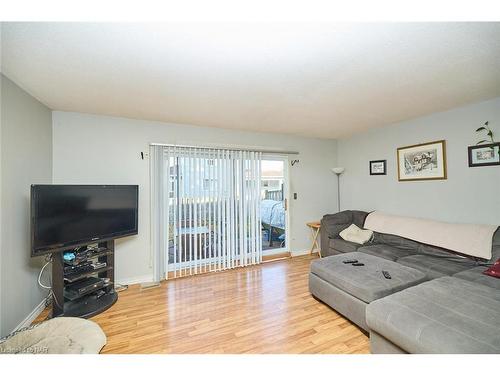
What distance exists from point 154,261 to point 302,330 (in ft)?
7.19

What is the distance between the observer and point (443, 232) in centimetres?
270

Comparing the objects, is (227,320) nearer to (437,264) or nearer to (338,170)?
(437,264)

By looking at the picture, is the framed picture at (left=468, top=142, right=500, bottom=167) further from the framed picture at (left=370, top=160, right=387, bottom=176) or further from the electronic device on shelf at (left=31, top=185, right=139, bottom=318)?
the electronic device on shelf at (left=31, top=185, right=139, bottom=318)

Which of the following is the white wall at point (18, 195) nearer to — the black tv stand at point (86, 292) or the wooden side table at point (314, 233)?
the black tv stand at point (86, 292)

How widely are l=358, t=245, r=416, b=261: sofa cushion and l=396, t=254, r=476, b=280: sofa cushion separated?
0.35 ft

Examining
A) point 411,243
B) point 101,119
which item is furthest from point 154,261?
point 411,243

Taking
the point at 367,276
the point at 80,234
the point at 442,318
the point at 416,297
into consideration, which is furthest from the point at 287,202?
the point at 80,234

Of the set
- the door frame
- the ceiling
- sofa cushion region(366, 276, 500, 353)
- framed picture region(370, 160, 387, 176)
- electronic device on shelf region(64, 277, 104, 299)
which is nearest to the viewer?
sofa cushion region(366, 276, 500, 353)

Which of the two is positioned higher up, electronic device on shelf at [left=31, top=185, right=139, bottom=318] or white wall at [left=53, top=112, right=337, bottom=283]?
white wall at [left=53, top=112, right=337, bottom=283]

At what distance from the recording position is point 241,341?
181cm

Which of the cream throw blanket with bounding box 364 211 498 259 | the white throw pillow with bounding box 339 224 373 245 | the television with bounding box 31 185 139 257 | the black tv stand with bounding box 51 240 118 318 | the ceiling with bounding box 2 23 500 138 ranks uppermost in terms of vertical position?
the ceiling with bounding box 2 23 500 138

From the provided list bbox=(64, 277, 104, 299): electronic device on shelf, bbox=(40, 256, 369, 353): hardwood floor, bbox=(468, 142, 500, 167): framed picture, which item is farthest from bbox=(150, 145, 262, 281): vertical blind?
bbox=(468, 142, 500, 167): framed picture

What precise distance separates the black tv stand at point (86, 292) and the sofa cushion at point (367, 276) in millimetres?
2474

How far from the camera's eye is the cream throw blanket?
238 cm
